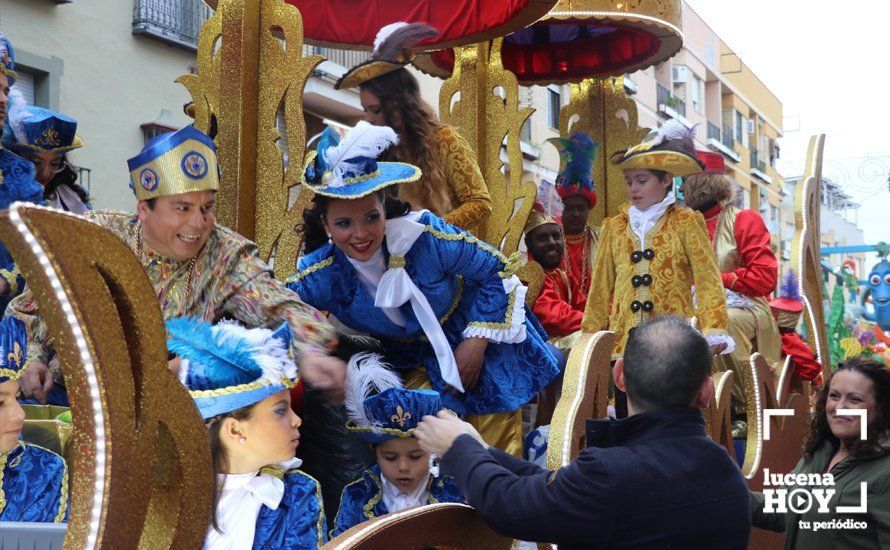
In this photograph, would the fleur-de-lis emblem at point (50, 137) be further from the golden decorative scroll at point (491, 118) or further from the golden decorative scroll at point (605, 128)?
the golden decorative scroll at point (605, 128)

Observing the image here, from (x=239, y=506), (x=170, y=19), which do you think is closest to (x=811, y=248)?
(x=239, y=506)

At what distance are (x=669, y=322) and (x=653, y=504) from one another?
0.45 metres

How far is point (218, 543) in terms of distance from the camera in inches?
88.3

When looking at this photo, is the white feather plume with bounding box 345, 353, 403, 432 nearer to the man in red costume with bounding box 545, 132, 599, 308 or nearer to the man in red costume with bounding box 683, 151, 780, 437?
the man in red costume with bounding box 545, 132, 599, 308

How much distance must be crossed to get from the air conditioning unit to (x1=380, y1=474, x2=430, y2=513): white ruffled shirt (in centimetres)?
2868

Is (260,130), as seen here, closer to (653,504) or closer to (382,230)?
(382,230)

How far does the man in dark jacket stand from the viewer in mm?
2197

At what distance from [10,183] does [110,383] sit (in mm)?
2416

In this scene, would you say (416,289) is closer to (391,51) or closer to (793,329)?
(391,51)

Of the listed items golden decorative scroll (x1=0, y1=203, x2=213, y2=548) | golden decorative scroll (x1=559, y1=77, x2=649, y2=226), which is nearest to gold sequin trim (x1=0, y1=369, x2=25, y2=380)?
golden decorative scroll (x1=0, y1=203, x2=213, y2=548)

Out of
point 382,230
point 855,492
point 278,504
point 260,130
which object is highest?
point 260,130

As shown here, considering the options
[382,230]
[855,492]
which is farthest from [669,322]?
[855,492]

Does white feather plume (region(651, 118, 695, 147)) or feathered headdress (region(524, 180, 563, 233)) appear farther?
feathered headdress (region(524, 180, 563, 233))

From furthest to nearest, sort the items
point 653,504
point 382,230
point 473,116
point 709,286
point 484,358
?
1. point 473,116
2. point 709,286
3. point 484,358
4. point 382,230
5. point 653,504
